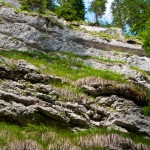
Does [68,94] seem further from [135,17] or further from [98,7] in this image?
[98,7]

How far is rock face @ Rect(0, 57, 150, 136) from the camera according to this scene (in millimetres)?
15477

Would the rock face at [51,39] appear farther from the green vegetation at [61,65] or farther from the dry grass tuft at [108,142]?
the dry grass tuft at [108,142]

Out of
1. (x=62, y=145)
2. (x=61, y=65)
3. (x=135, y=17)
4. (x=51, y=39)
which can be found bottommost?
(x=135, y=17)

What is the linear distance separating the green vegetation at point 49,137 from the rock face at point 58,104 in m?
0.63

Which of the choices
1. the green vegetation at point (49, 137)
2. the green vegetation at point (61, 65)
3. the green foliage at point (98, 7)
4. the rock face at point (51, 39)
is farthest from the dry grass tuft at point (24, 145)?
the green foliage at point (98, 7)

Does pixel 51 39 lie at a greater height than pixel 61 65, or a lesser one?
lesser

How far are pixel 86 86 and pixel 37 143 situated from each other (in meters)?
6.96

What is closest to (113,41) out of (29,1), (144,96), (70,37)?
(70,37)

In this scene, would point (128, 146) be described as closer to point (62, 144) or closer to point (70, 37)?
point (62, 144)

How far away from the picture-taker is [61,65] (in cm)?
2644

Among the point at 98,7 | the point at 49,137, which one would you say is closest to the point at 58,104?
the point at 49,137

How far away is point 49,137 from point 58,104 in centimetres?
304

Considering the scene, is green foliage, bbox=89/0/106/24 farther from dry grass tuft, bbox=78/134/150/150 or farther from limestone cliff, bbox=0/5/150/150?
dry grass tuft, bbox=78/134/150/150

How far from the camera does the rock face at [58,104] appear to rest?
15.5 meters
